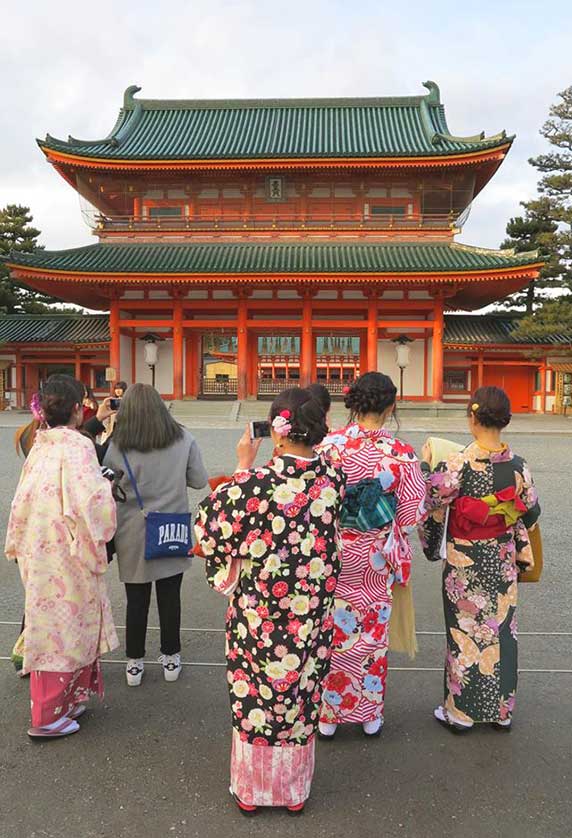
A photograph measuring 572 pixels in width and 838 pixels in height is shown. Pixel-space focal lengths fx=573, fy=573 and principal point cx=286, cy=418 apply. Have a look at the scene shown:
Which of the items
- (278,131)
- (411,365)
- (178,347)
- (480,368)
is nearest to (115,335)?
(178,347)

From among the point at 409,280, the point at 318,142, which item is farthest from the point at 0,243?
the point at 409,280

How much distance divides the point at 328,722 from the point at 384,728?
0.27m

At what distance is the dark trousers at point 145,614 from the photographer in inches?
115

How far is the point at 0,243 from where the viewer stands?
24688 mm

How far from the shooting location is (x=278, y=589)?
1981 millimetres

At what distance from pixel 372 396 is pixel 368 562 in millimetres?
713

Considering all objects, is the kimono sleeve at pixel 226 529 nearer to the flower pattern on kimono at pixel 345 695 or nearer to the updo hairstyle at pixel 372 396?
the updo hairstyle at pixel 372 396

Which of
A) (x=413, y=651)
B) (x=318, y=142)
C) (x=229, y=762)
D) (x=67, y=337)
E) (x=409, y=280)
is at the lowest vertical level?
(x=229, y=762)

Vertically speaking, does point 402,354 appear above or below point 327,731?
above

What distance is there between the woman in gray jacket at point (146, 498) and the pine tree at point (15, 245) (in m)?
25.1

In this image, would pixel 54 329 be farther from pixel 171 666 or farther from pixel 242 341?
pixel 171 666

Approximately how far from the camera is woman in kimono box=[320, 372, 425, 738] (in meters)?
2.41

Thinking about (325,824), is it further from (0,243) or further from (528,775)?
(0,243)

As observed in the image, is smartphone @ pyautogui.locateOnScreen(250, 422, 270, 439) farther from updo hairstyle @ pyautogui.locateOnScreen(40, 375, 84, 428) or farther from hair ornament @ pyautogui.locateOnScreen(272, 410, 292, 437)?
updo hairstyle @ pyautogui.locateOnScreen(40, 375, 84, 428)
